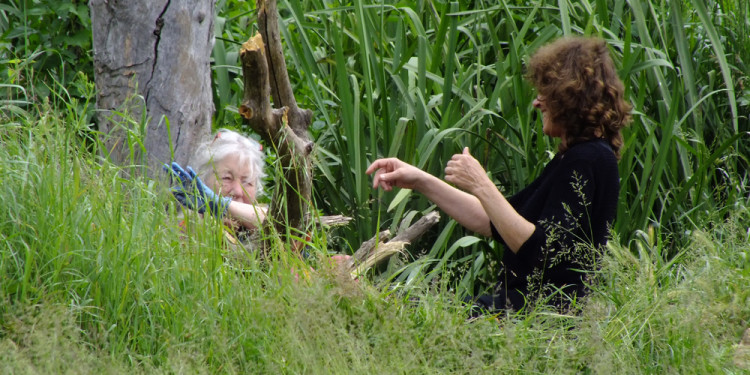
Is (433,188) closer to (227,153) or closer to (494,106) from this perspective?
(227,153)

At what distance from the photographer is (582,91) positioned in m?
2.88

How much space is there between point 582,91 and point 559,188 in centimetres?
36

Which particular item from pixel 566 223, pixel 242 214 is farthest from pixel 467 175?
pixel 242 214

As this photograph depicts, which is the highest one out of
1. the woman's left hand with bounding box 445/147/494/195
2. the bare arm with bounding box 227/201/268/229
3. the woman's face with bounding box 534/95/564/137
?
the woman's face with bounding box 534/95/564/137

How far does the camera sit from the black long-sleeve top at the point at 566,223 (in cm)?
275

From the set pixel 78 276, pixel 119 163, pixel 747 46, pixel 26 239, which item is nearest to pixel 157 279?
pixel 78 276

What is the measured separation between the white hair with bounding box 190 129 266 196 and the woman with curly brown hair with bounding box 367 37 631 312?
539 millimetres

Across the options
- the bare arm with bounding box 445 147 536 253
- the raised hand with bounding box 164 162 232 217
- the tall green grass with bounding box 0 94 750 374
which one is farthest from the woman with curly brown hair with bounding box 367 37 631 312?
the raised hand with bounding box 164 162 232 217

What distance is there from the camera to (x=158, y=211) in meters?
2.43

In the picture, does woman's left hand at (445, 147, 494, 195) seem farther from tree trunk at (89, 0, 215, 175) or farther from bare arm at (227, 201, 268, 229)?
tree trunk at (89, 0, 215, 175)

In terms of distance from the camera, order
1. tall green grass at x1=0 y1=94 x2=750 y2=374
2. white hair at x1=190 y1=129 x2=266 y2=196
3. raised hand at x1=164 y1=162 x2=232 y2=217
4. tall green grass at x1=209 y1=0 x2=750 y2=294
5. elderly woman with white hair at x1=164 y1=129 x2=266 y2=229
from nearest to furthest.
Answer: tall green grass at x1=0 y1=94 x2=750 y2=374, raised hand at x1=164 y1=162 x2=232 y2=217, elderly woman with white hair at x1=164 y1=129 x2=266 y2=229, white hair at x1=190 y1=129 x2=266 y2=196, tall green grass at x1=209 y1=0 x2=750 y2=294

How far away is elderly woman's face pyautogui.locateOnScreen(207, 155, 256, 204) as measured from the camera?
317cm

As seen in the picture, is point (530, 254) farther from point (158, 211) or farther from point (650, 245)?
point (158, 211)

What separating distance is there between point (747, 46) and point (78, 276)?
141 inches
